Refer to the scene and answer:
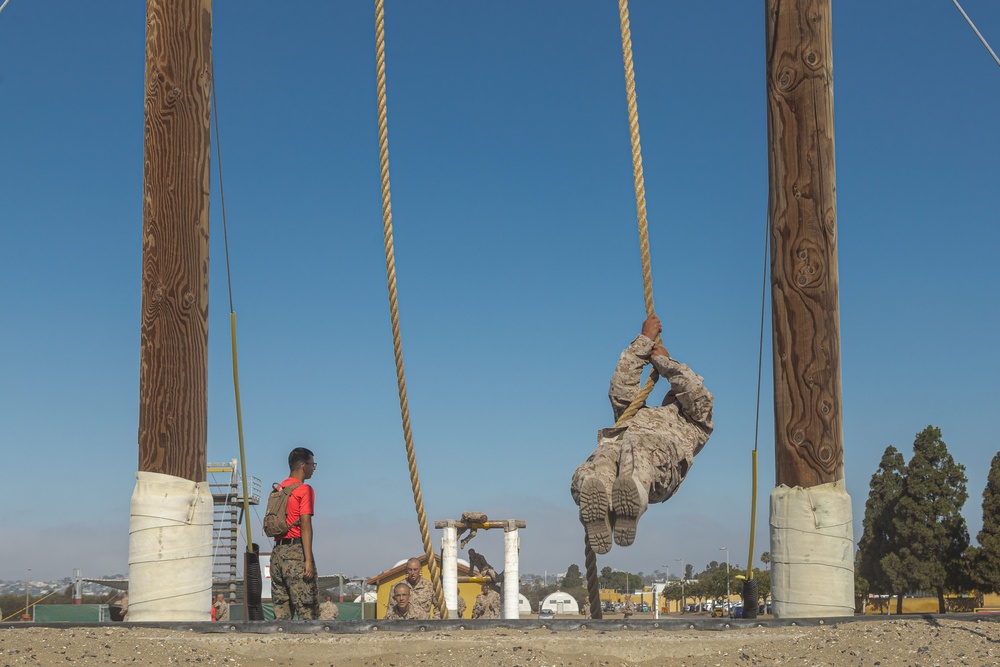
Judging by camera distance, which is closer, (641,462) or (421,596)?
(641,462)

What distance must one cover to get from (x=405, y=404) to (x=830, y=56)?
121 inches

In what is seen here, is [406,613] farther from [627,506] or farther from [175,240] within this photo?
[627,506]

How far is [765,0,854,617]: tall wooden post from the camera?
5.72m

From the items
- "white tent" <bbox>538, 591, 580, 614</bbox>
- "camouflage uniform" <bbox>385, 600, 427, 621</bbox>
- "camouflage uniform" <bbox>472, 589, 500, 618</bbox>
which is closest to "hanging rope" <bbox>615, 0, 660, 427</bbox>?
"camouflage uniform" <bbox>385, 600, 427, 621</bbox>

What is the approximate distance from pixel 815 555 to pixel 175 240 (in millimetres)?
3855

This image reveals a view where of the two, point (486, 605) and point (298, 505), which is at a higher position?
point (298, 505)

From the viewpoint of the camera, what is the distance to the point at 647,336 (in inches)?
233

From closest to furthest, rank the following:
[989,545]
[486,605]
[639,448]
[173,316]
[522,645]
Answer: [522,645]
[639,448]
[173,316]
[486,605]
[989,545]

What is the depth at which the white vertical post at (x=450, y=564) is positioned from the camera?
516 inches

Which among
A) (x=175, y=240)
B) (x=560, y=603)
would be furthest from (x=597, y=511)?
(x=560, y=603)

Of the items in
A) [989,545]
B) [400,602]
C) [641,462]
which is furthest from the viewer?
[989,545]

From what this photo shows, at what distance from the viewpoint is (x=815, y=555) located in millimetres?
5711

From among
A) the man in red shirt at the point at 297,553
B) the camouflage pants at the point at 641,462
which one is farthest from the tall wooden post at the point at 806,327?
the man in red shirt at the point at 297,553

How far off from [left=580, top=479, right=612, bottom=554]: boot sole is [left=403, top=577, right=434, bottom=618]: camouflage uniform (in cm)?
400
